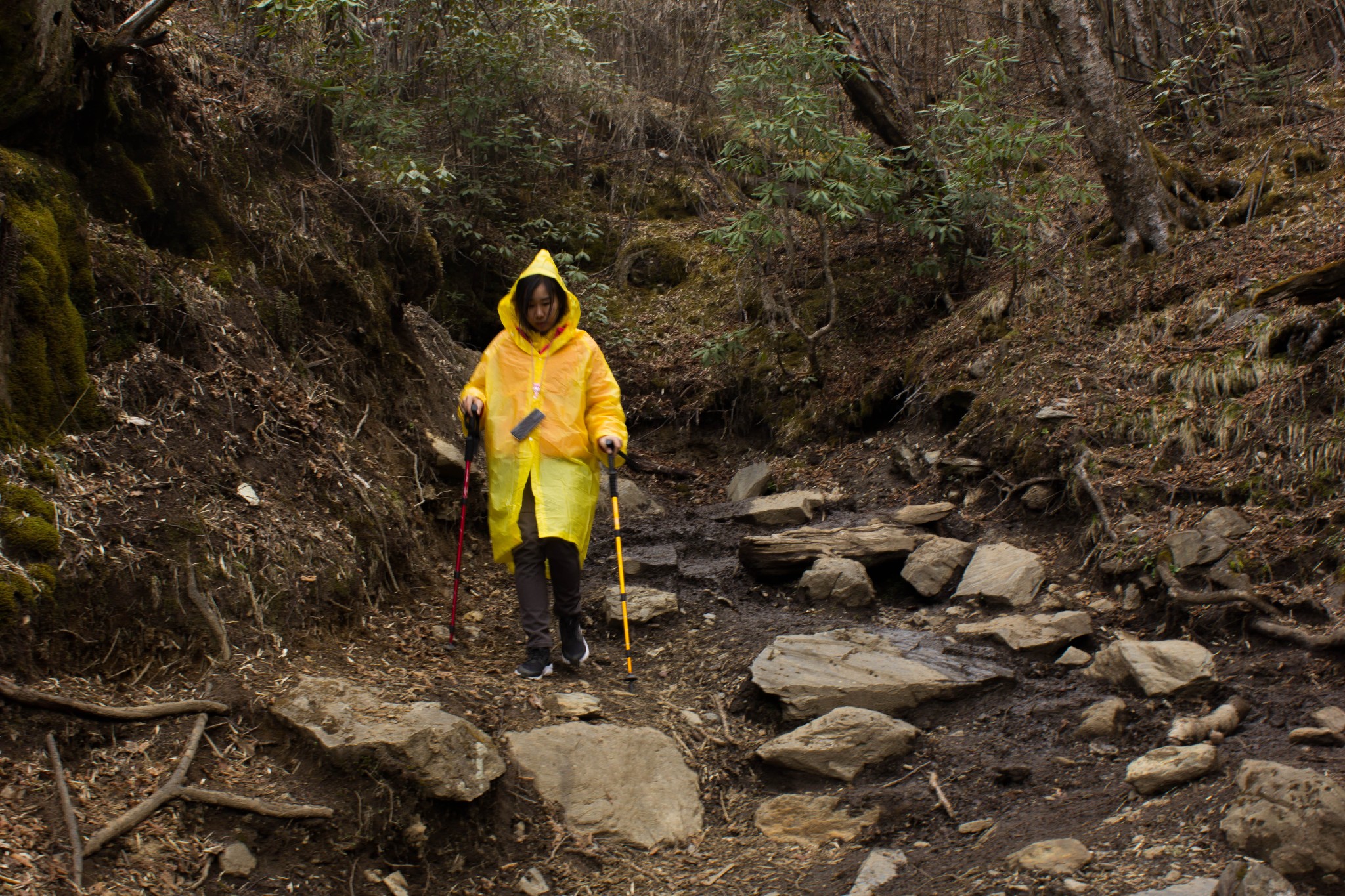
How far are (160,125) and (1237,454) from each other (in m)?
7.02

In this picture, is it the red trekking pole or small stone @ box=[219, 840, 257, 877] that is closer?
small stone @ box=[219, 840, 257, 877]

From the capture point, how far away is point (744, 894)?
135 inches

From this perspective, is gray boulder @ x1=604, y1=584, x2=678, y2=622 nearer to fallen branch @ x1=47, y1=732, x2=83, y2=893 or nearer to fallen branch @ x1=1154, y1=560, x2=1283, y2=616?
fallen branch @ x1=1154, y1=560, x2=1283, y2=616

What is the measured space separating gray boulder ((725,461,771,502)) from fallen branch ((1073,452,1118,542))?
348 cm

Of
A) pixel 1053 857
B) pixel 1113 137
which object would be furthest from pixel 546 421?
pixel 1113 137

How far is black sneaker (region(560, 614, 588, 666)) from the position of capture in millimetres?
5172

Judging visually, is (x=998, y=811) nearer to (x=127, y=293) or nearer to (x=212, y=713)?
(x=212, y=713)

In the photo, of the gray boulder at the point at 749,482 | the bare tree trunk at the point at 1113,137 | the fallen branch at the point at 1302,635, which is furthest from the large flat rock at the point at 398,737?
the bare tree trunk at the point at 1113,137

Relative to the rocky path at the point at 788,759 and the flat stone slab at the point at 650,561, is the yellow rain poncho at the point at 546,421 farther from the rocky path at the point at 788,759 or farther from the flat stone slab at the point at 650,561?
the flat stone slab at the point at 650,561

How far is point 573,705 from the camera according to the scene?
4.62 m

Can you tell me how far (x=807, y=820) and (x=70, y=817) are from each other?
272cm

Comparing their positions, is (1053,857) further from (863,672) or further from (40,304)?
(40,304)

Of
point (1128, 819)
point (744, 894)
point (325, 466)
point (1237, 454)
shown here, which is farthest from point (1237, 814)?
point (325, 466)

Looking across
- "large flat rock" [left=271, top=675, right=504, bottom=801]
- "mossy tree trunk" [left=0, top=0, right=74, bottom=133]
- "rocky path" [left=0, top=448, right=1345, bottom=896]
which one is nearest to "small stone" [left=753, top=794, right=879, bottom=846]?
"rocky path" [left=0, top=448, right=1345, bottom=896]
